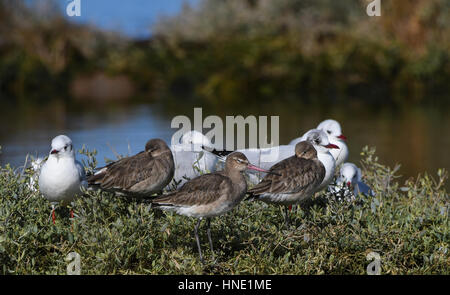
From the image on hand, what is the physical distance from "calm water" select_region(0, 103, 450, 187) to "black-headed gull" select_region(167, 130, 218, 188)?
216cm

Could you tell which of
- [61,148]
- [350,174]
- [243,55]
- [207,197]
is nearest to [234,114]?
[243,55]

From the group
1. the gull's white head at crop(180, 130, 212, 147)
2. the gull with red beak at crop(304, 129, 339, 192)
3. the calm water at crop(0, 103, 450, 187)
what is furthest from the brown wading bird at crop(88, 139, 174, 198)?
the calm water at crop(0, 103, 450, 187)

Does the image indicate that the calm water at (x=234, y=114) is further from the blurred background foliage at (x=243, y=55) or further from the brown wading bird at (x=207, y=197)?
the brown wading bird at (x=207, y=197)

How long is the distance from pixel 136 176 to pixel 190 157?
7.06 ft

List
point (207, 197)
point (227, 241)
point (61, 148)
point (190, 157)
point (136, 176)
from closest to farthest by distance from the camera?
point (207, 197) → point (227, 241) → point (136, 176) → point (61, 148) → point (190, 157)

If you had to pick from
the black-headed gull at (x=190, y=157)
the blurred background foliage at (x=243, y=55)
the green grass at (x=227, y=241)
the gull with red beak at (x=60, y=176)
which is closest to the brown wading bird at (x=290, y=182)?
the green grass at (x=227, y=241)

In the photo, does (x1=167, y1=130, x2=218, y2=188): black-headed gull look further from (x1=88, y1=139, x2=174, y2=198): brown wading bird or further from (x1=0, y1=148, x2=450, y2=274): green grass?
(x1=0, y1=148, x2=450, y2=274): green grass

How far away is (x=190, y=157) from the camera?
274 inches

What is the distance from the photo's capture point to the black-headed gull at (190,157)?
6629 mm

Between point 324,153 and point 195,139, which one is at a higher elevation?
point 324,153

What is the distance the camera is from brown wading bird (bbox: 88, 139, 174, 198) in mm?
4816

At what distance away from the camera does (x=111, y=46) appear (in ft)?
88.8

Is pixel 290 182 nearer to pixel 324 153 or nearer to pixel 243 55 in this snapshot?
pixel 324 153

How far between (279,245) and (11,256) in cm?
176
